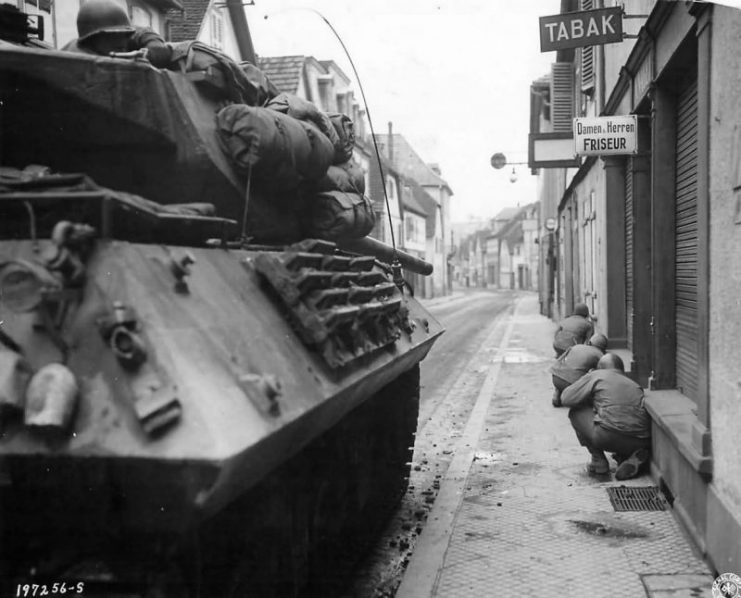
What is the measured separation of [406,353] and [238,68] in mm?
1894

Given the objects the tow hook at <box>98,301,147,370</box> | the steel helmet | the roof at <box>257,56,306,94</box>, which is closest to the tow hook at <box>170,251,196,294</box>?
the tow hook at <box>98,301,147,370</box>

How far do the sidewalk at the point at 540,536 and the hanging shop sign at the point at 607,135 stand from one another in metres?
2.95

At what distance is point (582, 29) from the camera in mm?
8211

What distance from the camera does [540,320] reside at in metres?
30.1

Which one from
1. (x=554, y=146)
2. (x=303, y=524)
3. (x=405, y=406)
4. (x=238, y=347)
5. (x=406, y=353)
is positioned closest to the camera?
(x=238, y=347)

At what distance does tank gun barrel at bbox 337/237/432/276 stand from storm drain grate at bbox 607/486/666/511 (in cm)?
237

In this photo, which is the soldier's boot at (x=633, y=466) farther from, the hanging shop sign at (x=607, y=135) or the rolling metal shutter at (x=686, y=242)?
the hanging shop sign at (x=607, y=135)

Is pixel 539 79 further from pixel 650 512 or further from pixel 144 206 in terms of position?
pixel 144 206

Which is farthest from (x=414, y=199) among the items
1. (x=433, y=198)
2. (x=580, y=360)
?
(x=580, y=360)

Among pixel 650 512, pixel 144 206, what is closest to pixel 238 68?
pixel 144 206

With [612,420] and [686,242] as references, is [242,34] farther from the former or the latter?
[612,420]

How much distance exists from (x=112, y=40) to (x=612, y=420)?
4.80 metres

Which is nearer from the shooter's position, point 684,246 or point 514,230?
point 684,246

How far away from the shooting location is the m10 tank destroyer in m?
2.49
